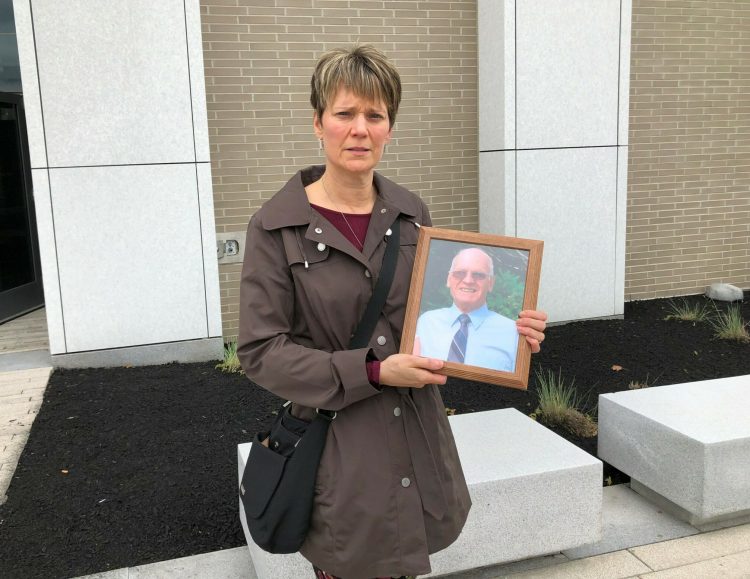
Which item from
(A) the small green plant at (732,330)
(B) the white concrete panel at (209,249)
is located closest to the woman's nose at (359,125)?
(B) the white concrete panel at (209,249)

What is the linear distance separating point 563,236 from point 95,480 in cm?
533

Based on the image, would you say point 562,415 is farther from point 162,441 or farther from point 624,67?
point 624,67

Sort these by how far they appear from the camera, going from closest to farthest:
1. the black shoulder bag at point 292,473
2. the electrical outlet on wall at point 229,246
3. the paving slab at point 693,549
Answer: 1. the black shoulder bag at point 292,473
2. the paving slab at point 693,549
3. the electrical outlet on wall at point 229,246

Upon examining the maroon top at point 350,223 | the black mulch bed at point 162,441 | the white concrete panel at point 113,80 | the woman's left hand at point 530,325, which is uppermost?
the white concrete panel at point 113,80

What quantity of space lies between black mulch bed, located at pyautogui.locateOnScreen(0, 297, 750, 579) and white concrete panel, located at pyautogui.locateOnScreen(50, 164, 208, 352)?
0.42 m

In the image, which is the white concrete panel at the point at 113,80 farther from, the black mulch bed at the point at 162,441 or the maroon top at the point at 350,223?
the maroon top at the point at 350,223

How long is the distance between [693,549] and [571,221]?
15.2ft

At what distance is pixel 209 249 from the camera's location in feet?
22.4

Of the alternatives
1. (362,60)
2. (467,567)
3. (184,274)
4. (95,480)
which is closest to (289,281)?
(362,60)

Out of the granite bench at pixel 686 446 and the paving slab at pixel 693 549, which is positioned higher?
the granite bench at pixel 686 446

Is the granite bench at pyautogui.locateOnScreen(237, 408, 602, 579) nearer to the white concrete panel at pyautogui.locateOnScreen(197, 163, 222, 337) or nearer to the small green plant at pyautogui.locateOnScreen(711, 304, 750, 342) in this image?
the white concrete panel at pyautogui.locateOnScreen(197, 163, 222, 337)

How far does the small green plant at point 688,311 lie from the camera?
26.2ft

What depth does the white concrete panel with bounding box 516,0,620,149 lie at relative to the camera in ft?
24.2

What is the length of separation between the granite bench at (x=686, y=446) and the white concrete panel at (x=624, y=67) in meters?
Result: 4.10
